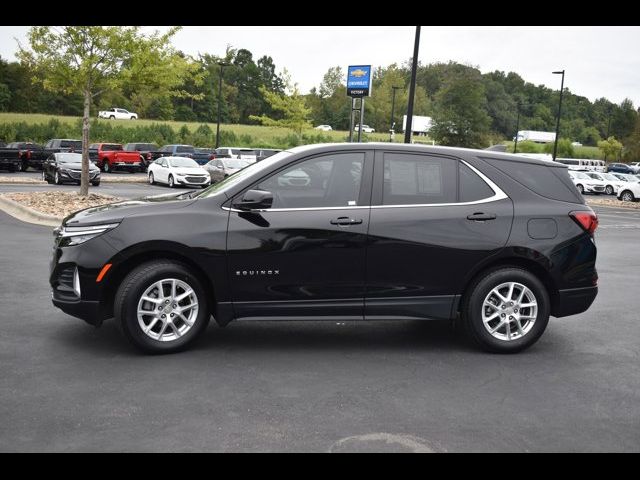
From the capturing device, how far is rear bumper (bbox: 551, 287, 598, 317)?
6238 millimetres

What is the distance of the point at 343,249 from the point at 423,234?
69 centimetres

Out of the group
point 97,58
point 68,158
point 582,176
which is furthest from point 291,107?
point 97,58

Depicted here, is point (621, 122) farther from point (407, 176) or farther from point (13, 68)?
point (407, 176)

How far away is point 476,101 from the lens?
250 feet

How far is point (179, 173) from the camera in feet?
97.3

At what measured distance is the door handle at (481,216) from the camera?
6098 millimetres

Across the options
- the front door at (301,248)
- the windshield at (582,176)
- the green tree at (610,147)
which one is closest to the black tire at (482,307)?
the front door at (301,248)

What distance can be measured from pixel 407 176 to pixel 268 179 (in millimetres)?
1184

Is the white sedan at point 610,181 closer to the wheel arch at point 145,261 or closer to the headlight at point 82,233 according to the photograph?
the wheel arch at point 145,261

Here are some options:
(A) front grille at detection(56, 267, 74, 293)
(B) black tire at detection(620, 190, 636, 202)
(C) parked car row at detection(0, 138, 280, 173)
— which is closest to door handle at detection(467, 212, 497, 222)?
(A) front grille at detection(56, 267, 74, 293)

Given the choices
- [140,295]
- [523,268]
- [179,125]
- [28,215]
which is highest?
[179,125]

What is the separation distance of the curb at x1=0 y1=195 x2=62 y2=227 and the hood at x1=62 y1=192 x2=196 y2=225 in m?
8.81

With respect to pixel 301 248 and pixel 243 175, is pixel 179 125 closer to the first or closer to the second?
pixel 243 175
